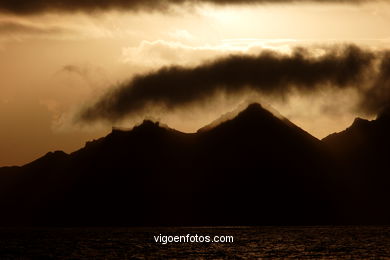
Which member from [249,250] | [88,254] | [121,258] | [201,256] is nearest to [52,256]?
[88,254]

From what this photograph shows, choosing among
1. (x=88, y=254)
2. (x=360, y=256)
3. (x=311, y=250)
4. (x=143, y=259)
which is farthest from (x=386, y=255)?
(x=88, y=254)

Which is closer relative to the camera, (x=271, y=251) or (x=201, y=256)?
(x=201, y=256)

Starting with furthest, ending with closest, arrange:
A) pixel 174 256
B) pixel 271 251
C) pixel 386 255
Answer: pixel 271 251
pixel 174 256
pixel 386 255

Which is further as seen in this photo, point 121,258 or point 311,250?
point 311,250

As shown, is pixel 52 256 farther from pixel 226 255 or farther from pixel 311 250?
pixel 311 250

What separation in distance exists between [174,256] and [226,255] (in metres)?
10.3

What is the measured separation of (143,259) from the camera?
140m

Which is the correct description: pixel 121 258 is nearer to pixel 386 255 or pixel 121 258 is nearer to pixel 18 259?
pixel 18 259

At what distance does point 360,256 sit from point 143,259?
131 ft

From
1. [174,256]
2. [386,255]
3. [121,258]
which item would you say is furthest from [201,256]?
[386,255]

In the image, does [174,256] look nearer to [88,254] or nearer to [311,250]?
[88,254]

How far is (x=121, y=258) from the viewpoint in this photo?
141 m

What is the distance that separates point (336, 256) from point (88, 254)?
163ft

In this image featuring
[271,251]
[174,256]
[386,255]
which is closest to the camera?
[386,255]
